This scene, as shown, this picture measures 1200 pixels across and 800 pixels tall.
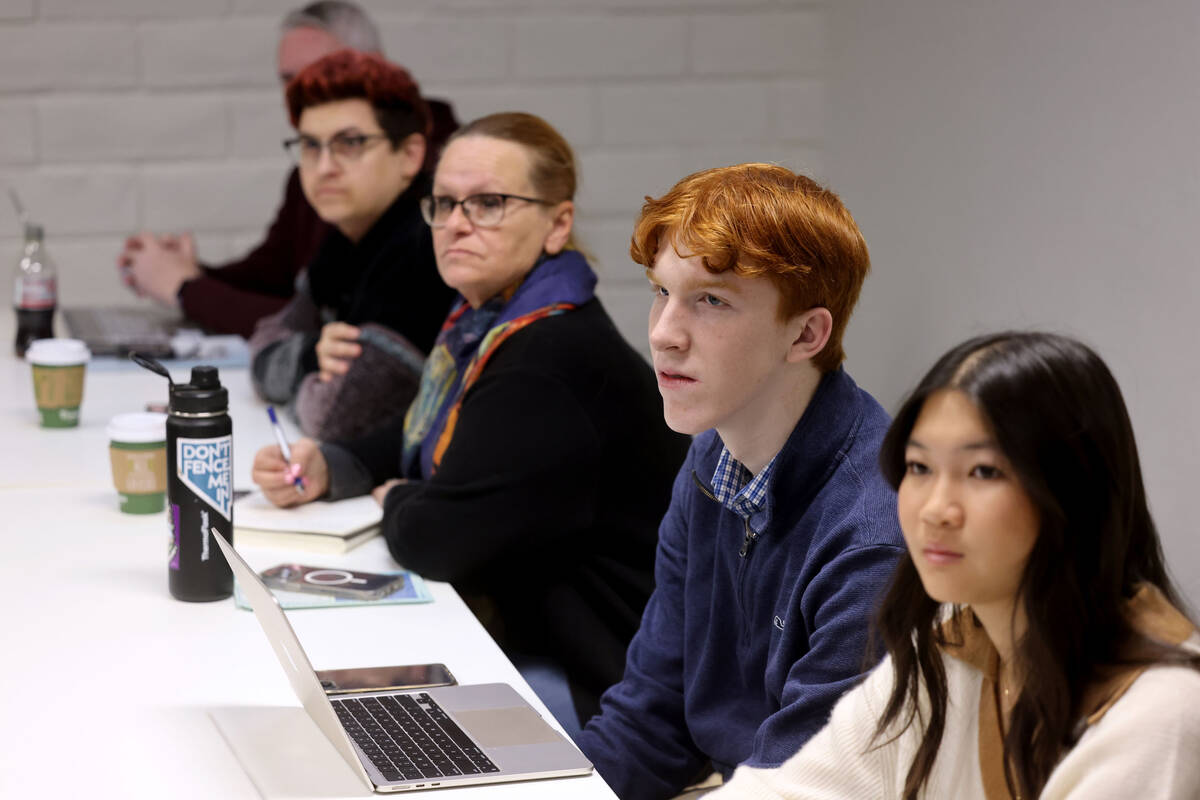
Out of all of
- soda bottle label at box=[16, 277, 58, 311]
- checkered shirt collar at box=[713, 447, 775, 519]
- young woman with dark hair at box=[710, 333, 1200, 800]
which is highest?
young woman with dark hair at box=[710, 333, 1200, 800]

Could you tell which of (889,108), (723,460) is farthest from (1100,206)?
(723,460)

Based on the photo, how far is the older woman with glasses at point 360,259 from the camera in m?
2.18

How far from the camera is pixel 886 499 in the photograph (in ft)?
3.78

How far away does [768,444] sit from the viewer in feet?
4.06

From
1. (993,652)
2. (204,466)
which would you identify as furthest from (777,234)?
(204,466)

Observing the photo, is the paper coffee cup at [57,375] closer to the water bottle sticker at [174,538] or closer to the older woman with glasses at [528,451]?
the older woman with glasses at [528,451]

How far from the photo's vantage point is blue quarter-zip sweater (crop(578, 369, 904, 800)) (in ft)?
3.68

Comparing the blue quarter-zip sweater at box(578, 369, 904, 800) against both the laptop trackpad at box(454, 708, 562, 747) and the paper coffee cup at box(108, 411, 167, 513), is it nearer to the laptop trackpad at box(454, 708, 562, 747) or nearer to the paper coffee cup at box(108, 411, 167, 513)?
the laptop trackpad at box(454, 708, 562, 747)

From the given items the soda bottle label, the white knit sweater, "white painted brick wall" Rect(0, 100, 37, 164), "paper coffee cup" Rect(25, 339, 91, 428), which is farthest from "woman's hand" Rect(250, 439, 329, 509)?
"white painted brick wall" Rect(0, 100, 37, 164)

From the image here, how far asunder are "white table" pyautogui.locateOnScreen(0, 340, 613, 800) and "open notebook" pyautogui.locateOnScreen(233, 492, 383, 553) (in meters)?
0.02

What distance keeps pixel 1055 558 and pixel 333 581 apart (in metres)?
0.96

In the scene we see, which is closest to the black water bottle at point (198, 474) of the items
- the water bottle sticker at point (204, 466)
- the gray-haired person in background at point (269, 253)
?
the water bottle sticker at point (204, 466)

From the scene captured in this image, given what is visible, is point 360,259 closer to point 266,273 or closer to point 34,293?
point 34,293

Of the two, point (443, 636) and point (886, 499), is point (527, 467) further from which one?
point (886, 499)
